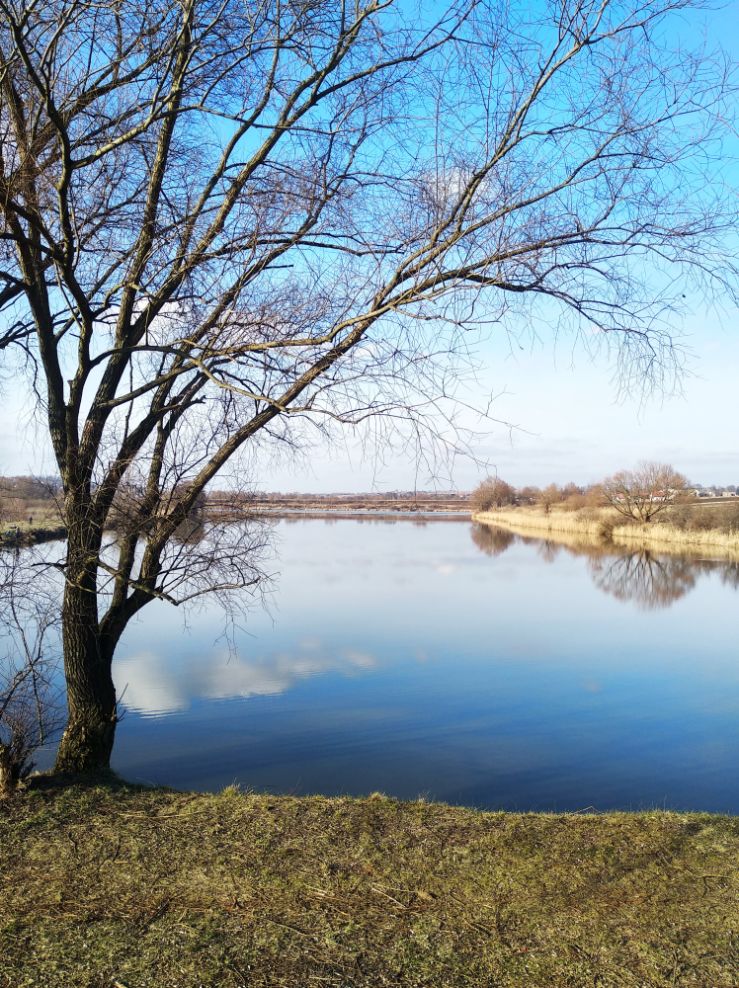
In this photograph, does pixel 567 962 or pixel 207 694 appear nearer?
pixel 567 962

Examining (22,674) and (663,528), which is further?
(663,528)

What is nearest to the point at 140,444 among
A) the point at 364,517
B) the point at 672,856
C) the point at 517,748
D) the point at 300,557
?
the point at 672,856

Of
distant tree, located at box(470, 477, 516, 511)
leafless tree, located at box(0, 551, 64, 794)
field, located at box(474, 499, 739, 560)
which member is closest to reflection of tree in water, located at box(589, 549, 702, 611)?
field, located at box(474, 499, 739, 560)

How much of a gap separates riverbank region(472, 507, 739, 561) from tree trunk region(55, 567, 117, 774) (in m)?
25.4

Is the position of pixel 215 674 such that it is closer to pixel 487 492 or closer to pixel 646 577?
pixel 487 492

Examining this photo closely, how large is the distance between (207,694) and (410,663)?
9.74 feet

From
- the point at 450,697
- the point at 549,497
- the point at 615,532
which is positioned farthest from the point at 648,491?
the point at 450,697

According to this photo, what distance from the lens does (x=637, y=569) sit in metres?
23.4

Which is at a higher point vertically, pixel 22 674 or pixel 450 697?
pixel 22 674

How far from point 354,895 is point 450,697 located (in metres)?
6.11

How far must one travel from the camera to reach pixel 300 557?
990 inches

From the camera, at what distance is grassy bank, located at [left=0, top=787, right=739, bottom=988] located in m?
2.64

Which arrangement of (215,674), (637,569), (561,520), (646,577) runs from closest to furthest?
(215,674)
(646,577)
(637,569)
(561,520)

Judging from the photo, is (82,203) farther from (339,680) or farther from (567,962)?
(339,680)
